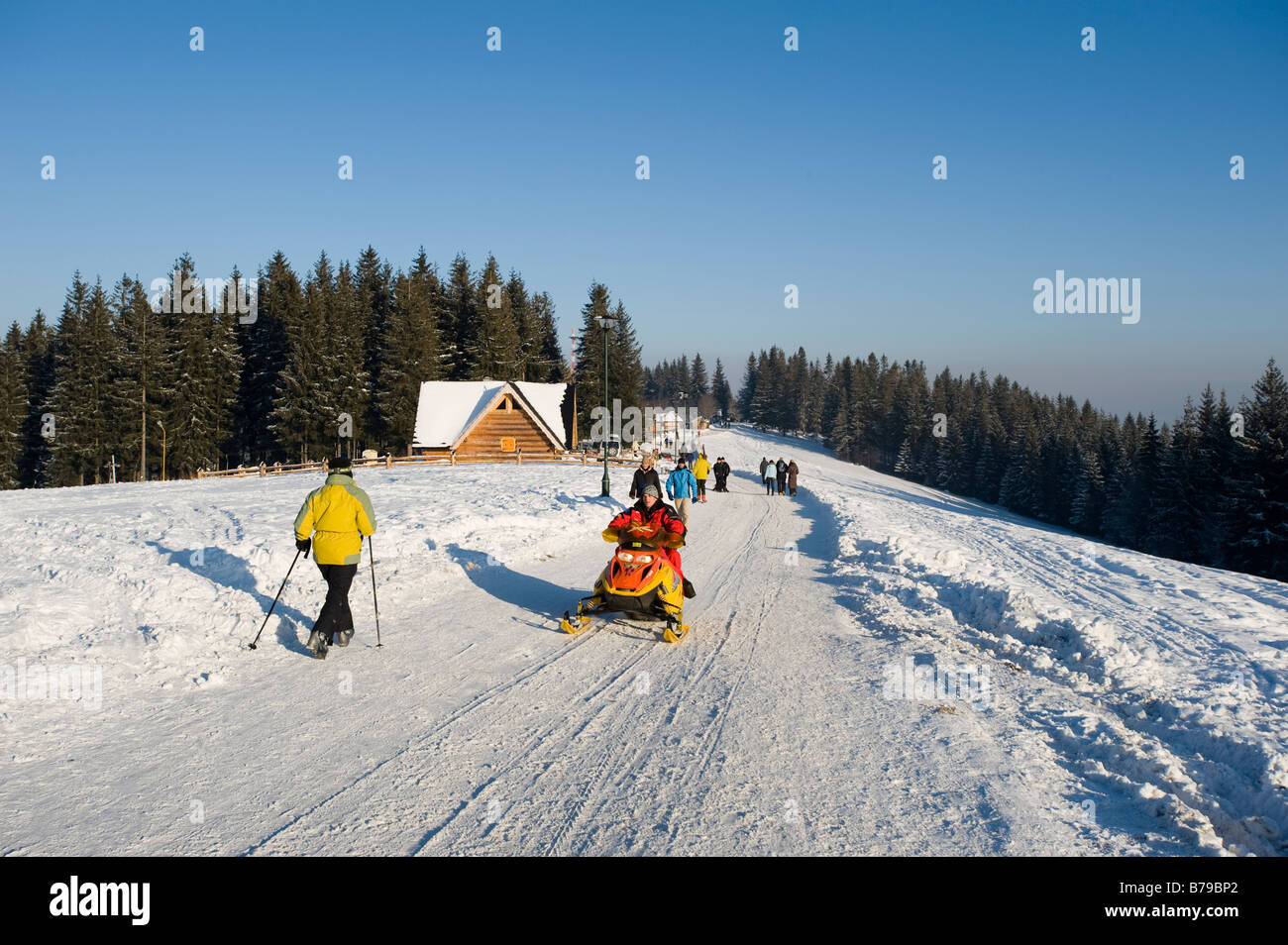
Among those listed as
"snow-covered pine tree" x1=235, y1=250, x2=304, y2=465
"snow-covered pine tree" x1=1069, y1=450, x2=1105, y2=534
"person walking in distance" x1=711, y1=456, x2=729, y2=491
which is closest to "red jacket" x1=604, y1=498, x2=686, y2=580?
"person walking in distance" x1=711, y1=456, x2=729, y2=491

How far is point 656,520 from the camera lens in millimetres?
9141

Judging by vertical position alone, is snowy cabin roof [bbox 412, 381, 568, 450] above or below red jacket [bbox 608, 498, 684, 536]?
above

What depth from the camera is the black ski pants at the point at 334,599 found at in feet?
24.1

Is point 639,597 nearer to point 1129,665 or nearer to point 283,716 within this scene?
point 283,716

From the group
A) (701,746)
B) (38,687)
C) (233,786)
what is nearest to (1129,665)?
(701,746)

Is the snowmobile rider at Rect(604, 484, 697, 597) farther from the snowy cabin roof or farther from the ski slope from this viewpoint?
the snowy cabin roof

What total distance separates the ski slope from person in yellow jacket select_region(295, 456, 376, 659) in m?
0.42

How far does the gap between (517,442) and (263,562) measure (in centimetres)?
3727

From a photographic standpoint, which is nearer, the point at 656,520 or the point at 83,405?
the point at 656,520

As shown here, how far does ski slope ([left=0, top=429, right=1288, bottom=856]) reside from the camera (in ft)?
13.2

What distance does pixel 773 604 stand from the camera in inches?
413

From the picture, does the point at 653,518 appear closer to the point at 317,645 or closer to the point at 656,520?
the point at 656,520

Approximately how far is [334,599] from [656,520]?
151 inches

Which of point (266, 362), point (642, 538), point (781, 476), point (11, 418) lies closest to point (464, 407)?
point (266, 362)
